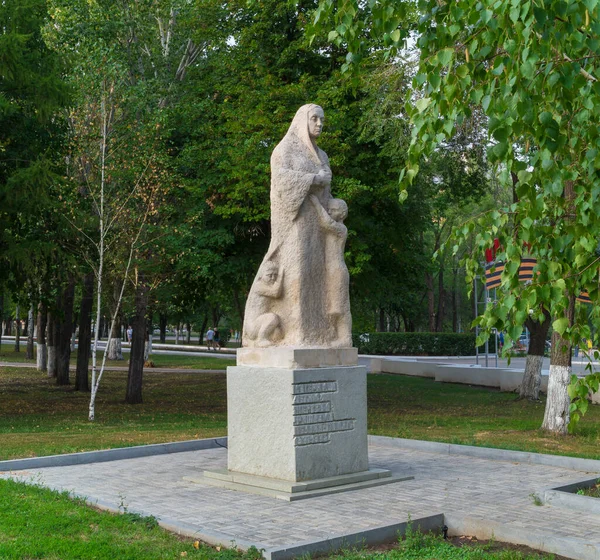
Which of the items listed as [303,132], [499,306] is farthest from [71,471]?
[499,306]

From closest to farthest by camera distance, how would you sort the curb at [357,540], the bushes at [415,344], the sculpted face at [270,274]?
the curb at [357,540]
the sculpted face at [270,274]
the bushes at [415,344]

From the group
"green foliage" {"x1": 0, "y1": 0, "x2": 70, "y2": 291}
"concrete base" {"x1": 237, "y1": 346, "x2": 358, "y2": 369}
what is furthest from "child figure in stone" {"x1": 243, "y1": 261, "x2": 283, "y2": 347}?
"green foliage" {"x1": 0, "y1": 0, "x2": 70, "y2": 291}

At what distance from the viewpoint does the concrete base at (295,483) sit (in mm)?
8719

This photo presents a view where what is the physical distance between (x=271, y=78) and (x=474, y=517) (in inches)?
581

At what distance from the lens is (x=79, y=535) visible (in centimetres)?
708

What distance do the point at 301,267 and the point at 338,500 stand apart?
106 inches

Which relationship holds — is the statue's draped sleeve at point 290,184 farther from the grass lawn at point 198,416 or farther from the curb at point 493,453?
the grass lawn at point 198,416

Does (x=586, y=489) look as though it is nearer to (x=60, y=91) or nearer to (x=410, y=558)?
(x=410, y=558)

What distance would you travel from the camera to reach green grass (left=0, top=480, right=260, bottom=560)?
6.49 m

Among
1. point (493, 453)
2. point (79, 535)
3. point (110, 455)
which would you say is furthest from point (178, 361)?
point (79, 535)

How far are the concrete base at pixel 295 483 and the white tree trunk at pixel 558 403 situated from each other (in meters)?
5.56

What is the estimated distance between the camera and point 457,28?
476 cm

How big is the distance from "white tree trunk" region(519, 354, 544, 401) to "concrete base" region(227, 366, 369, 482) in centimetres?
1385

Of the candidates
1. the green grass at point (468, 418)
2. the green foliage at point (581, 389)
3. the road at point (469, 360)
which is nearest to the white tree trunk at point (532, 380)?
the green grass at point (468, 418)
